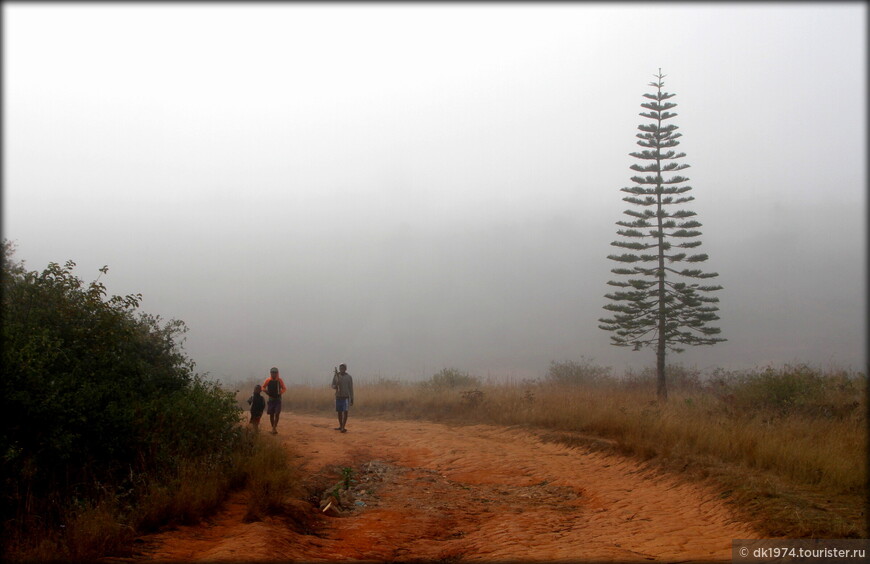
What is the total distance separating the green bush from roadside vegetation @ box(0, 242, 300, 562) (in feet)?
0.05

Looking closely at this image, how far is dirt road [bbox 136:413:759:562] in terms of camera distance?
6.11 m

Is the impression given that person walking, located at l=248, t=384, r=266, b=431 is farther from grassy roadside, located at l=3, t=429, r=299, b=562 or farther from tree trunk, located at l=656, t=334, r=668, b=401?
tree trunk, located at l=656, t=334, r=668, b=401

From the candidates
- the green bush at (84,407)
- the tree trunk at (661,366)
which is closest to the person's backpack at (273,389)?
the green bush at (84,407)

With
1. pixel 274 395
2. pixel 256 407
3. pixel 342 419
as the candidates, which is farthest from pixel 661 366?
pixel 256 407

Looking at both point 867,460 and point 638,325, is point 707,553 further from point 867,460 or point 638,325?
point 638,325

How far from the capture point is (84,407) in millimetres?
7211

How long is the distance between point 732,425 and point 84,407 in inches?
414

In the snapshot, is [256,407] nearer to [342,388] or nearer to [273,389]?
[273,389]

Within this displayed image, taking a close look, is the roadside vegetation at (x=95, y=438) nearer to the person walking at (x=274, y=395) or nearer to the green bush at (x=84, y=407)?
the green bush at (x=84, y=407)

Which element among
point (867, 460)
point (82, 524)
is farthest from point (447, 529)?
point (867, 460)

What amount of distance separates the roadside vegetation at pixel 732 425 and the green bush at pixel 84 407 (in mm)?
7054

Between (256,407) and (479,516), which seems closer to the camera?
(479,516)

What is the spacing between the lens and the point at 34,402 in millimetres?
6734

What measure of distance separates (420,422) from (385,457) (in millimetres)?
5774
